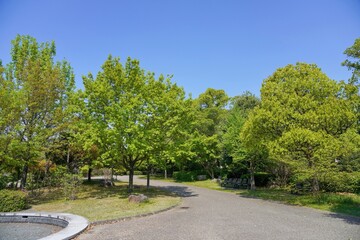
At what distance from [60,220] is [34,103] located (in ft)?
31.7

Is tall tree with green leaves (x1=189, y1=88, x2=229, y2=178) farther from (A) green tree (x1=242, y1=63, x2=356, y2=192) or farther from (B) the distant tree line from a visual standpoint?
(A) green tree (x1=242, y1=63, x2=356, y2=192)

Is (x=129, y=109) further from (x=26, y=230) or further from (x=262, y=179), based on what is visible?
(x=262, y=179)

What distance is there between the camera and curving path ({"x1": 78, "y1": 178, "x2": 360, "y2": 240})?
8.62 m

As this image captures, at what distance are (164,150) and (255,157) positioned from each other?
10242 millimetres

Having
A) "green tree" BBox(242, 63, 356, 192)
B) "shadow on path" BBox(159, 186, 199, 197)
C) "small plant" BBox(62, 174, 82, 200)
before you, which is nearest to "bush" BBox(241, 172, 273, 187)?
"shadow on path" BBox(159, 186, 199, 197)

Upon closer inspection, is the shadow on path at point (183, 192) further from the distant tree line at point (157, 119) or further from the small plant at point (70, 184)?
the small plant at point (70, 184)

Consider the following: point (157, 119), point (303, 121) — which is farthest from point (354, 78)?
point (157, 119)

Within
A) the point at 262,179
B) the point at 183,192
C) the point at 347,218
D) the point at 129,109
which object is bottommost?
the point at 347,218

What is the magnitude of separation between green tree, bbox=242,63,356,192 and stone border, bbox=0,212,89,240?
11.4 metres

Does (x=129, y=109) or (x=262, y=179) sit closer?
(x=129, y=109)

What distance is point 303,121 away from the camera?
642 inches

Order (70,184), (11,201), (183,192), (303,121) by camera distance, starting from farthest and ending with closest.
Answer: (183,192), (70,184), (303,121), (11,201)

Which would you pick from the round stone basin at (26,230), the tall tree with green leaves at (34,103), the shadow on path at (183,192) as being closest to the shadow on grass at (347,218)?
the shadow on path at (183,192)

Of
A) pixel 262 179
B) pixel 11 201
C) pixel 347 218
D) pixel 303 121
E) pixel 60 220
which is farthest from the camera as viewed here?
pixel 262 179
